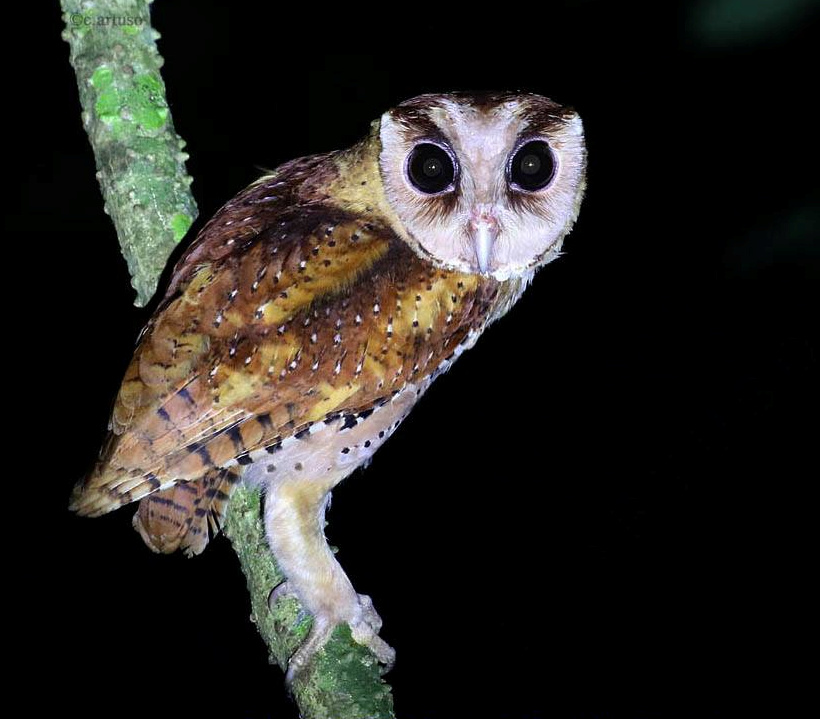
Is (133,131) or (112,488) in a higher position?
(133,131)

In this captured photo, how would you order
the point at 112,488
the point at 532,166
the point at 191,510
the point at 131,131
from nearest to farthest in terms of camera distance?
the point at 112,488, the point at 532,166, the point at 191,510, the point at 131,131

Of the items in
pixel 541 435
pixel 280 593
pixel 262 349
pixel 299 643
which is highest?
pixel 262 349

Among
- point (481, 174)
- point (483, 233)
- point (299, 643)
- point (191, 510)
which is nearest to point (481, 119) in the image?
point (481, 174)

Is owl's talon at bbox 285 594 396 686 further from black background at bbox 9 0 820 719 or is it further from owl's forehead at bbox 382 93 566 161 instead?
black background at bbox 9 0 820 719

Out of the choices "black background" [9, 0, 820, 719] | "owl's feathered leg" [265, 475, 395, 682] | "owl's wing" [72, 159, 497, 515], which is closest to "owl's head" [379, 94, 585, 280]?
"owl's wing" [72, 159, 497, 515]

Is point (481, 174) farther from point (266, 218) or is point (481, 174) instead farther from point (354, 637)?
point (354, 637)

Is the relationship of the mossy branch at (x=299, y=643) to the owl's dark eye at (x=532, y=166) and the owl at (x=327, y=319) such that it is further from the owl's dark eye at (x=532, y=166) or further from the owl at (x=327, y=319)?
the owl's dark eye at (x=532, y=166)
